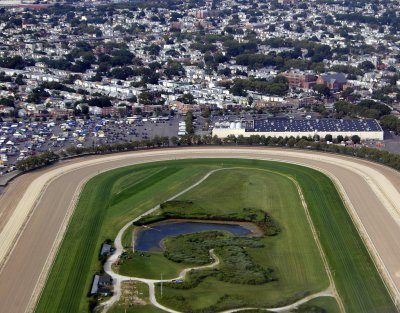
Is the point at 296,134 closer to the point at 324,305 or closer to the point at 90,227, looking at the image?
the point at 90,227

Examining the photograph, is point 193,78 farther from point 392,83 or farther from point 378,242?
point 378,242

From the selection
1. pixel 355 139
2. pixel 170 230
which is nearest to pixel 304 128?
pixel 355 139

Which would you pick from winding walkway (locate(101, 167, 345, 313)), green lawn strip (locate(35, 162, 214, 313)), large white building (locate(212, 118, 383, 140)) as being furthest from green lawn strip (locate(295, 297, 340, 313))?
large white building (locate(212, 118, 383, 140))

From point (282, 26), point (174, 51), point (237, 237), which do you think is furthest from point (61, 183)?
point (282, 26)

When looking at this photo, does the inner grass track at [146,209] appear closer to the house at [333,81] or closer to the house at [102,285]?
the house at [102,285]

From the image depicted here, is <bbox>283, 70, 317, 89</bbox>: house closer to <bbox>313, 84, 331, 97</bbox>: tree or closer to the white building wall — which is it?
<bbox>313, 84, 331, 97</bbox>: tree

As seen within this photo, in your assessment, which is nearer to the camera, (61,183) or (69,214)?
(69,214)
